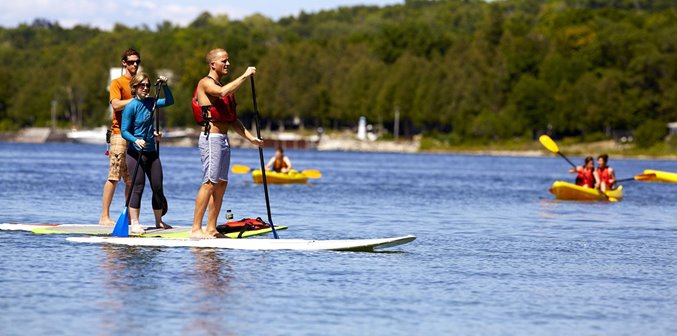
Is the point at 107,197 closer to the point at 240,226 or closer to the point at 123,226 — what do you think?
the point at 123,226

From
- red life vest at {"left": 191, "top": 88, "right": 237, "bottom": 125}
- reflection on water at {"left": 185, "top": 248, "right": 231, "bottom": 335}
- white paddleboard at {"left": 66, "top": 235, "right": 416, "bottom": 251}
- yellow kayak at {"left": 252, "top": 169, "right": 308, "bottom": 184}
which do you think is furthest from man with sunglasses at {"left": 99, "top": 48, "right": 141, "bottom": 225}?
yellow kayak at {"left": 252, "top": 169, "right": 308, "bottom": 184}

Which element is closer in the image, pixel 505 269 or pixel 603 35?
pixel 505 269

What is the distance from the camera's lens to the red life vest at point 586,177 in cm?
4009

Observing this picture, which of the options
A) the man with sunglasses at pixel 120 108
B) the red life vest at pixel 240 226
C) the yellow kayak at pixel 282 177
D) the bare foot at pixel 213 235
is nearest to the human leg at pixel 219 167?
the bare foot at pixel 213 235

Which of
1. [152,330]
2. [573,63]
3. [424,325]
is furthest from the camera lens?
[573,63]

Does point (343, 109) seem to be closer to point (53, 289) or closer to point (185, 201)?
point (185, 201)

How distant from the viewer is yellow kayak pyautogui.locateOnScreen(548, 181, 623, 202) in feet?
130

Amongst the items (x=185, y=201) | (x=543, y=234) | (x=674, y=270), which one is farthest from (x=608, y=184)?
(x=674, y=270)

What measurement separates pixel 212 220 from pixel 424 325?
6405 mm

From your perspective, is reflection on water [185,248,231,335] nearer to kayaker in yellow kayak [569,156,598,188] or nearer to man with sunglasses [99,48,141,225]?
man with sunglasses [99,48,141,225]

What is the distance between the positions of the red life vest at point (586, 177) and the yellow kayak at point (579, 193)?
511mm

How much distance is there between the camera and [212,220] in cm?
1902

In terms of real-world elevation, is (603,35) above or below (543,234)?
above

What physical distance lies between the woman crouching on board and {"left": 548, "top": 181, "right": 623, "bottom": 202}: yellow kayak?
2162 cm
